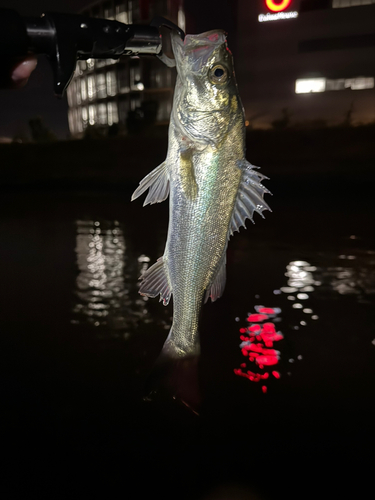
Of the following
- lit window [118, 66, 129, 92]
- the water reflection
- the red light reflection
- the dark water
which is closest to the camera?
the dark water

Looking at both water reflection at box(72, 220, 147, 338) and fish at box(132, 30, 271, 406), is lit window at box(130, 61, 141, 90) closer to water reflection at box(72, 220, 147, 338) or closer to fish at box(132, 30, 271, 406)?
water reflection at box(72, 220, 147, 338)

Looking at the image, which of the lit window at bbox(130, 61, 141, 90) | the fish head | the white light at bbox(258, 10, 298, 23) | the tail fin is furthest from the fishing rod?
the lit window at bbox(130, 61, 141, 90)

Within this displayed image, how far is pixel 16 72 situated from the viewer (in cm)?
156

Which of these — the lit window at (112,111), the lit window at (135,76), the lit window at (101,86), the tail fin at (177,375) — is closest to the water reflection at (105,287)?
the tail fin at (177,375)

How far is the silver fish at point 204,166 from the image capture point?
4.79ft

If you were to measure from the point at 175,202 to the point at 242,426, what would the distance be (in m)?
2.82

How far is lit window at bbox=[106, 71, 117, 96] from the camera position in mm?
50031

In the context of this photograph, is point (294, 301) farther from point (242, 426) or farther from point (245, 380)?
point (242, 426)

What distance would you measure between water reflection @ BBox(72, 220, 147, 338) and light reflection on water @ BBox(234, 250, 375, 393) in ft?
5.41

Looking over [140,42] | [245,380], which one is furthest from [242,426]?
[140,42]

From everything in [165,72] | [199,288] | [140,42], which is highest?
[165,72]

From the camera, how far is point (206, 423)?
12.1 ft

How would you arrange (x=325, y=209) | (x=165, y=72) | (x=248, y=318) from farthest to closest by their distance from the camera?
(x=165, y=72)
(x=325, y=209)
(x=248, y=318)

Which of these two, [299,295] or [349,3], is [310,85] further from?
[299,295]
